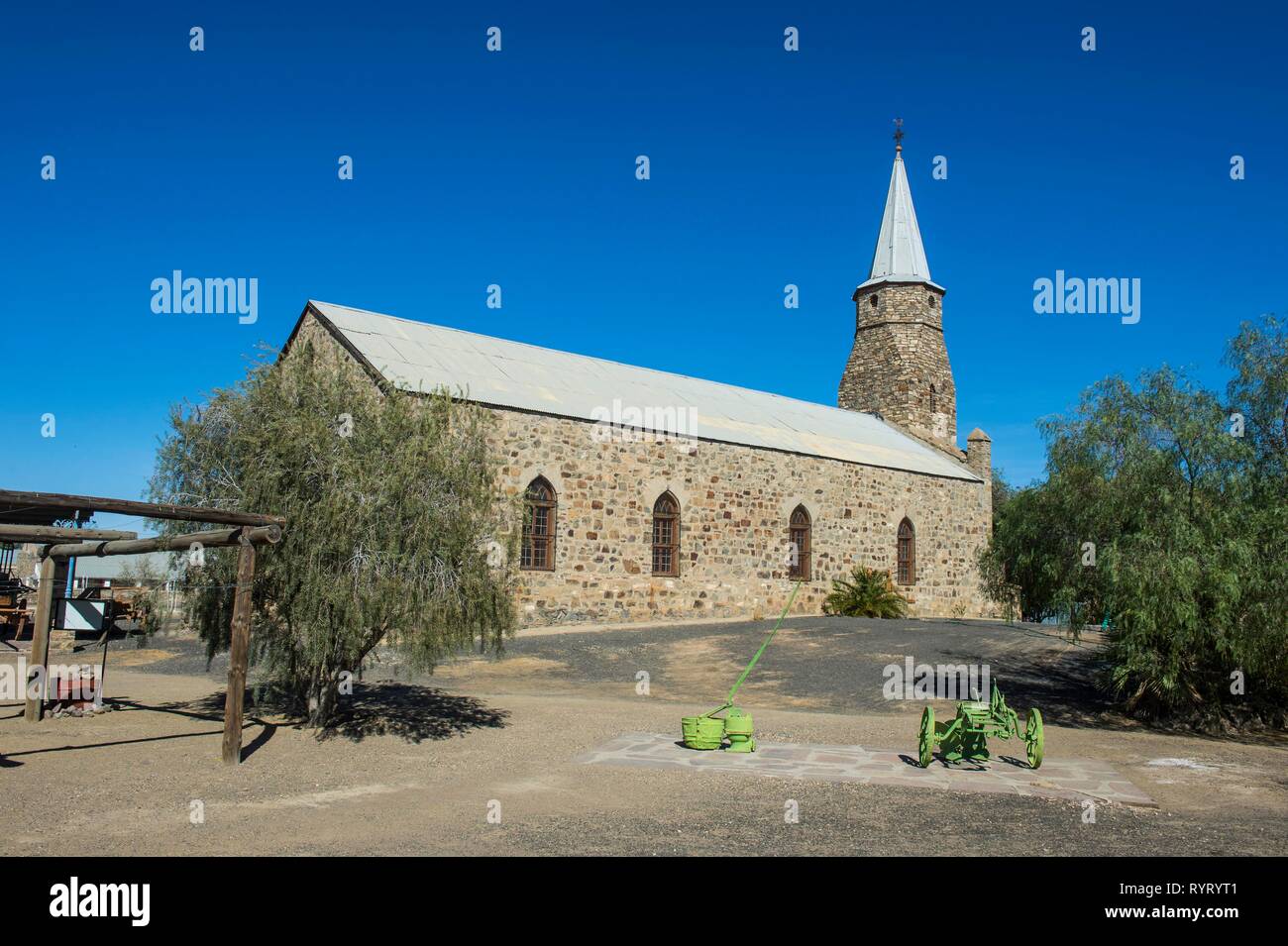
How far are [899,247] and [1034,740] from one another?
2982 cm

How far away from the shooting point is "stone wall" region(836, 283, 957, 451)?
115 ft

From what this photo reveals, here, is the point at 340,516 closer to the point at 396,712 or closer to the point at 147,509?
the point at 147,509

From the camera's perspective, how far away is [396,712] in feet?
40.3

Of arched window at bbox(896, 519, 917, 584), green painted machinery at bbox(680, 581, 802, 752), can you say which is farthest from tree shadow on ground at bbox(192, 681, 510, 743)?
arched window at bbox(896, 519, 917, 584)

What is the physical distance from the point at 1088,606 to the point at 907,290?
2425 cm

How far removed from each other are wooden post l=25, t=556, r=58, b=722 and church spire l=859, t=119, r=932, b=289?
30.5 m

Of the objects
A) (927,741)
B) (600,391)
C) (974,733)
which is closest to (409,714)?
(927,741)

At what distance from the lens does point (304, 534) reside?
32.7ft

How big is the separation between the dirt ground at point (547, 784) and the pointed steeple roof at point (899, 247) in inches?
890

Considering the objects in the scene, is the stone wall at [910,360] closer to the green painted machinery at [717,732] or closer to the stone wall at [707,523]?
the stone wall at [707,523]

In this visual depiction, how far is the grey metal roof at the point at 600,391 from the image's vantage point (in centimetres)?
2109

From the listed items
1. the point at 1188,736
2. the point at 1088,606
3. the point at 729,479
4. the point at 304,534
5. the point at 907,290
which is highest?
the point at 907,290
